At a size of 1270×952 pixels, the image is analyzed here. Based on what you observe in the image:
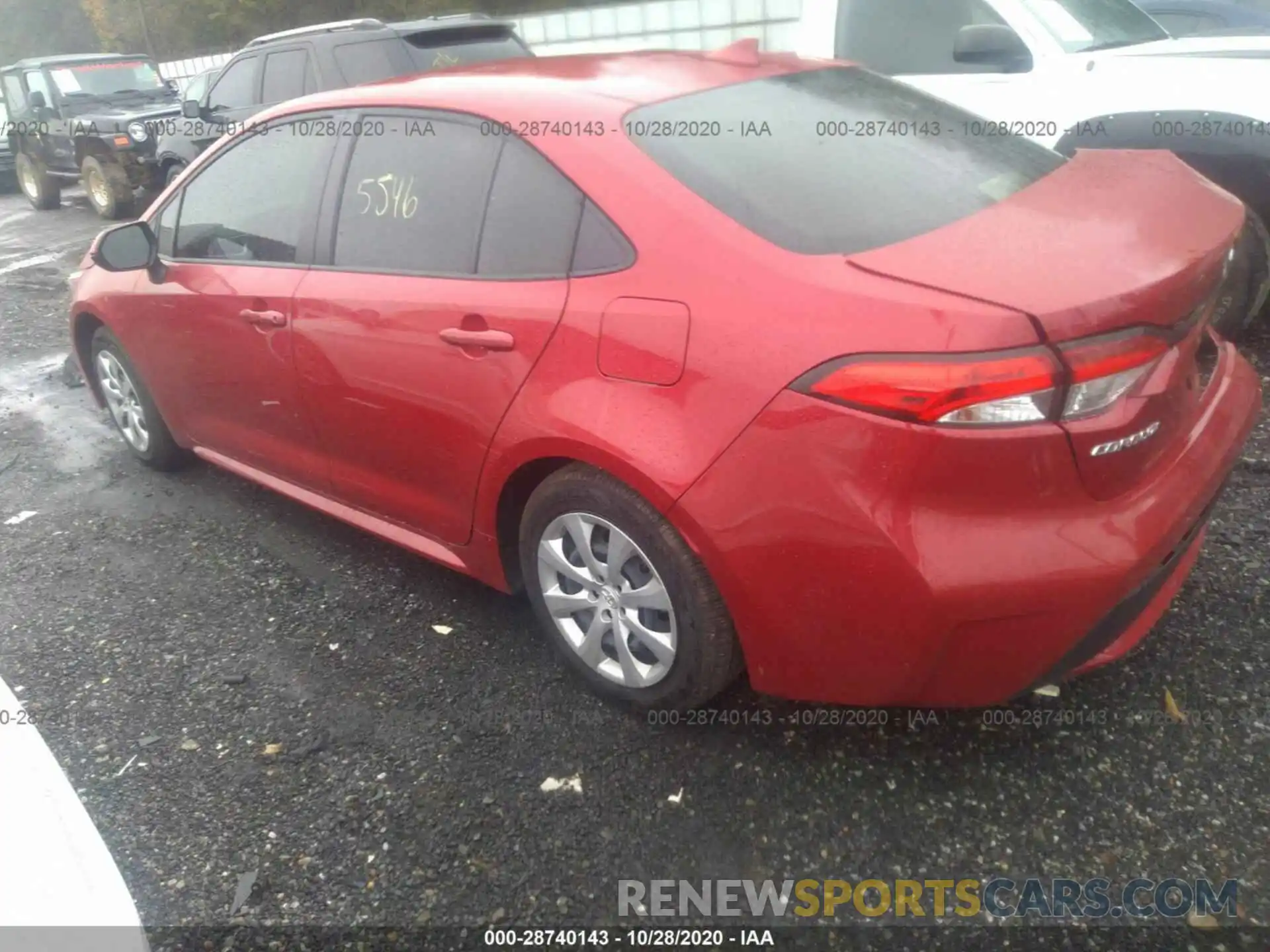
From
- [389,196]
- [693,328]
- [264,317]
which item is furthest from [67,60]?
[693,328]

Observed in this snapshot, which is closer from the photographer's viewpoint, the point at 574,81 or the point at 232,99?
the point at 574,81

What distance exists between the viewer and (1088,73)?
4375 mm

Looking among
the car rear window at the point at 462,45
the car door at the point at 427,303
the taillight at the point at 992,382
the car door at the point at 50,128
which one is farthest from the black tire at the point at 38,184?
the taillight at the point at 992,382

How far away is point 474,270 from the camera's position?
257cm

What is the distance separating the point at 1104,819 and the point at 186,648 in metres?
2.70

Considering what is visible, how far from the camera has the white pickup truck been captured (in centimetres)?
390

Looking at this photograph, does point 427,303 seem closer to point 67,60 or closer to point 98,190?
point 98,190

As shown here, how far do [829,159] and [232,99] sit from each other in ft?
26.5

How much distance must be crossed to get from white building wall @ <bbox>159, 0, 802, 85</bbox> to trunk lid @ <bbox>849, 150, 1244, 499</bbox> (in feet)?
26.7

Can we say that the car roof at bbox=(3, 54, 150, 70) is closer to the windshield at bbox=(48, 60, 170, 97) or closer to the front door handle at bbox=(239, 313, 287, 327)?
the windshield at bbox=(48, 60, 170, 97)

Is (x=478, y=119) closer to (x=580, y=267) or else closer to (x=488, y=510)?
(x=580, y=267)

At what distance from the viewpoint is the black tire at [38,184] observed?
12.5m

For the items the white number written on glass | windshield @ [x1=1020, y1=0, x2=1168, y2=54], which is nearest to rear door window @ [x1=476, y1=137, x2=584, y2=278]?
the white number written on glass

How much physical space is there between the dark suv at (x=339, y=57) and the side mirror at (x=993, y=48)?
11.6ft
